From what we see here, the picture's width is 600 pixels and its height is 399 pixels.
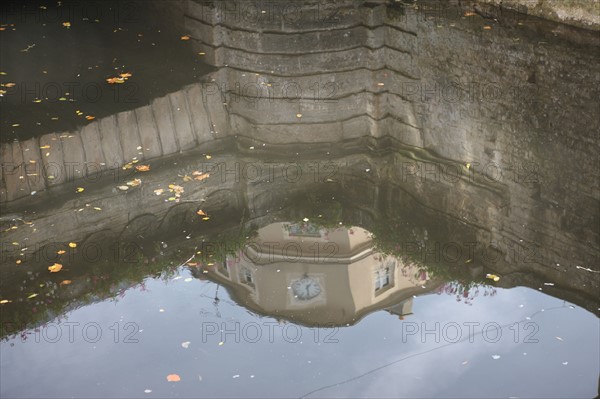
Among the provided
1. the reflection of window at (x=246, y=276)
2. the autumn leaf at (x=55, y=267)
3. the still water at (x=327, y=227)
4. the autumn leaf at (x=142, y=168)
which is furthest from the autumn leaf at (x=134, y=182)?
the reflection of window at (x=246, y=276)

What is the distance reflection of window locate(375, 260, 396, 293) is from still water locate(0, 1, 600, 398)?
0.02 m

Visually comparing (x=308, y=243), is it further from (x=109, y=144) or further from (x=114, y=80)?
(x=114, y=80)

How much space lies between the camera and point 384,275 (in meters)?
7.61

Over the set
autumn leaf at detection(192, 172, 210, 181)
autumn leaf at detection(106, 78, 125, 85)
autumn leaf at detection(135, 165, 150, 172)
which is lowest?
autumn leaf at detection(135, 165, 150, 172)

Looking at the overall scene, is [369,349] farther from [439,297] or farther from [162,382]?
[162,382]

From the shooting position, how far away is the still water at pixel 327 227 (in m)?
6.55

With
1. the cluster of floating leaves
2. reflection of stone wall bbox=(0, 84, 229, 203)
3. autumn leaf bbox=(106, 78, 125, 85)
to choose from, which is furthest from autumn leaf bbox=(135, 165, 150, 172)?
the cluster of floating leaves

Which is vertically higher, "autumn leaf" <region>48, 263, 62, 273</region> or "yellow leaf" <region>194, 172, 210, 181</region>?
"yellow leaf" <region>194, 172, 210, 181</region>

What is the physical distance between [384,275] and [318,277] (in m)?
0.55

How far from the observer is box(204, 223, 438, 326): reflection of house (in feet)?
23.7

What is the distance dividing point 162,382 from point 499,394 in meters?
2.31

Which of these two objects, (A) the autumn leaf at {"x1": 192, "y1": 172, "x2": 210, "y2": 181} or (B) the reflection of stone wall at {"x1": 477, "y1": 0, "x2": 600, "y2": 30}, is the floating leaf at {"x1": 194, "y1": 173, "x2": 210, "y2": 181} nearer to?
(A) the autumn leaf at {"x1": 192, "y1": 172, "x2": 210, "y2": 181}

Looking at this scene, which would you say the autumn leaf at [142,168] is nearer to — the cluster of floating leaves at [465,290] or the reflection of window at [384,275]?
the reflection of window at [384,275]

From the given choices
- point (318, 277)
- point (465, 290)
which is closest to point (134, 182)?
point (318, 277)
